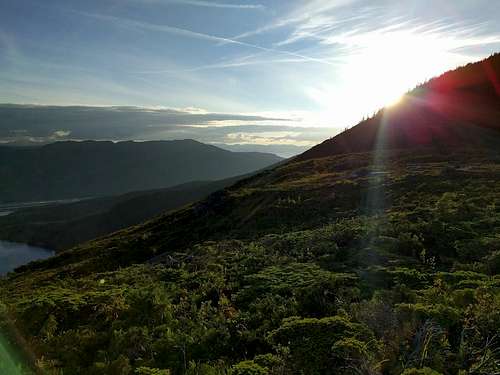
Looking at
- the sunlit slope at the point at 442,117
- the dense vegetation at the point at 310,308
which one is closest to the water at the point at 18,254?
the sunlit slope at the point at 442,117

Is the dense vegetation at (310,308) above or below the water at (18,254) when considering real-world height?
above

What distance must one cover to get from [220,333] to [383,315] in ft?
15.6

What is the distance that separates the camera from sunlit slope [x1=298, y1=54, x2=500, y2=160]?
2381 inches

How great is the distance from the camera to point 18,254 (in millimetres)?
160375

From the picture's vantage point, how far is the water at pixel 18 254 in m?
134

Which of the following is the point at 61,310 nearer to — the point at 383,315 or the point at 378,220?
the point at 383,315

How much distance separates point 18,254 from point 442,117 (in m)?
166

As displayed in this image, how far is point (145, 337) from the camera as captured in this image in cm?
1149

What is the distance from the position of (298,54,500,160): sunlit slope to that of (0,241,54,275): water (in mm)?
114778

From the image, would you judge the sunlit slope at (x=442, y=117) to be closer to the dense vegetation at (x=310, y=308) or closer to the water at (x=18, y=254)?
the dense vegetation at (x=310, y=308)

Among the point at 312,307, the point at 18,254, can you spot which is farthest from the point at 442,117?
the point at 18,254

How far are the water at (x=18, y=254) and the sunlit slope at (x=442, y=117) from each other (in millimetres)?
114778

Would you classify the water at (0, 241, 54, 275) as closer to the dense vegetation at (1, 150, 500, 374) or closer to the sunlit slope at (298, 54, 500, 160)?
the sunlit slope at (298, 54, 500, 160)

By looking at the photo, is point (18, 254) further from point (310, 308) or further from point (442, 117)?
point (310, 308)
